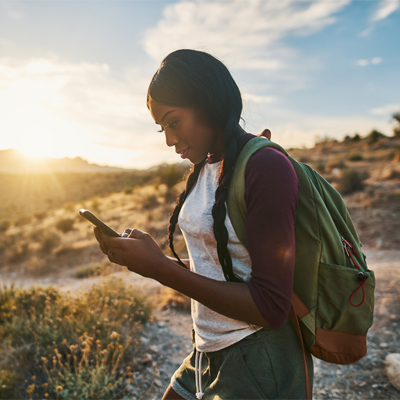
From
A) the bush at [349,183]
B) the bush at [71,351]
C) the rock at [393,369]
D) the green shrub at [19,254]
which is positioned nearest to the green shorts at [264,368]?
the bush at [71,351]

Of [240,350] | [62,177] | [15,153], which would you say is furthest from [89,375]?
[15,153]

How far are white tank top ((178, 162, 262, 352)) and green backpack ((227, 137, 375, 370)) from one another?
0.33ft

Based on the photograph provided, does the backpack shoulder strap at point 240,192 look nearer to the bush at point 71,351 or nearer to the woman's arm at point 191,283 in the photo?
the woman's arm at point 191,283

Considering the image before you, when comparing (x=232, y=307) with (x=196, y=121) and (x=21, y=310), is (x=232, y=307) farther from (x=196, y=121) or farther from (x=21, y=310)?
(x=21, y=310)

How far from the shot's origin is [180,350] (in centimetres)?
406

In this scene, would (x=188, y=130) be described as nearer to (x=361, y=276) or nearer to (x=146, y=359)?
(x=361, y=276)

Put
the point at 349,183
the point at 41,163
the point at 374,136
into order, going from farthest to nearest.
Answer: the point at 41,163 < the point at 374,136 < the point at 349,183

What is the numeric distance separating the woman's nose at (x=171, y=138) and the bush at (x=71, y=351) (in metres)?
2.23

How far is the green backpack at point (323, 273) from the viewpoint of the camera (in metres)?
1.05

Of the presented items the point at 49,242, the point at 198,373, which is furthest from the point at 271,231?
the point at 49,242

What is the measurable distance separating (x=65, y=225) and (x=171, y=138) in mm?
15000

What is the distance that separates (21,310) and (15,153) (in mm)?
122845

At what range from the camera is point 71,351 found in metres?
3.21

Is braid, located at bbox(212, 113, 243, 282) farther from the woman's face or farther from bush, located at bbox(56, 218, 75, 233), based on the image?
bush, located at bbox(56, 218, 75, 233)
